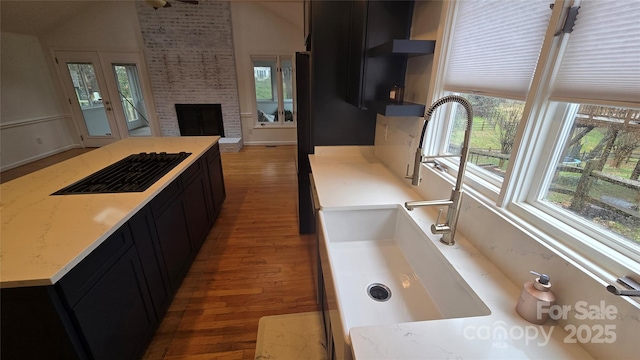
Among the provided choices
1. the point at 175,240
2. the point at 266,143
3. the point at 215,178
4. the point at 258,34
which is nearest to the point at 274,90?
the point at 258,34

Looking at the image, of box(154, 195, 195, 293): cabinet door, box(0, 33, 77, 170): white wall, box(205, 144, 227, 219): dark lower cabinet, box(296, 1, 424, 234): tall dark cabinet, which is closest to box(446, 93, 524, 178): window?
box(296, 1, 424, 234): tall dark cabinet

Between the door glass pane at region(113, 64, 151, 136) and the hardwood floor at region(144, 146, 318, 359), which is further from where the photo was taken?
the door glass pane at region(113, 64, 151, 136)

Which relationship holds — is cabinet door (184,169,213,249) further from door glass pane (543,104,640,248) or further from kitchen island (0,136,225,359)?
door glass pane (543,104,640,248)

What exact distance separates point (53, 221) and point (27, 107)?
20.6 feet

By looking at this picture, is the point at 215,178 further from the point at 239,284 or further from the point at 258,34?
the point at 258,34

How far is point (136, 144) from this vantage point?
9.37 ft

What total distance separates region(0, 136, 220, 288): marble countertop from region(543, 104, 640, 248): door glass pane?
1812 mm

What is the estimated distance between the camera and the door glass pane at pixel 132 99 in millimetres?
5961

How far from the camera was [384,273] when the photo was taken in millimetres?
1264

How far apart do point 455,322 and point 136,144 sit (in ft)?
10.9

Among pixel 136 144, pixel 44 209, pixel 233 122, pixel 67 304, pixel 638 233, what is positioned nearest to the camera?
pixel 638 233

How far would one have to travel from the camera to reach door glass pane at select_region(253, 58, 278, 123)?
617cm

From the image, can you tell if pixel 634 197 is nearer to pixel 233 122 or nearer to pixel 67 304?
pixel 67 304

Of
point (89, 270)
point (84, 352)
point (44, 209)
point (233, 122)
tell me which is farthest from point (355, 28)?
point (233, 122)
